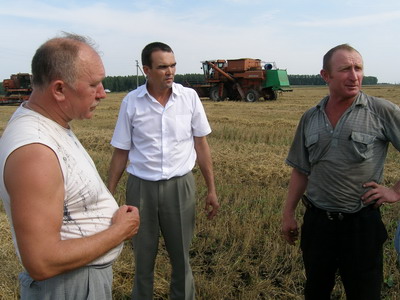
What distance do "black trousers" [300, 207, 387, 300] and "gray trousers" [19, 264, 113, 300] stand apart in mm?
1441

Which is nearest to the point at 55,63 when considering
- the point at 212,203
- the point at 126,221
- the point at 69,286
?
the point at 126,221

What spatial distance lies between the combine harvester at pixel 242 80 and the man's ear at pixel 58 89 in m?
23.4

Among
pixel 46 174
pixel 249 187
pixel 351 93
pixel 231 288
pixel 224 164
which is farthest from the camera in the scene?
pixel 224 164

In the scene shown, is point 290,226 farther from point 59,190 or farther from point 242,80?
point 242,80

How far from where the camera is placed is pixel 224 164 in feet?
22.8

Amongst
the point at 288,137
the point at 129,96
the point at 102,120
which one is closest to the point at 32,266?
the point at 129,96

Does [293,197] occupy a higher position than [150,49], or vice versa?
[150,49]

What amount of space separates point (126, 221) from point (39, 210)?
16.1 inches

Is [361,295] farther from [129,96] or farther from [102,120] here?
[102,120]

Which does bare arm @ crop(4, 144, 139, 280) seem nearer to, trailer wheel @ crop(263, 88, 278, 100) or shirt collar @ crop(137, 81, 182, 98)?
shirt collar @ crop(137, 81, 182, 98)

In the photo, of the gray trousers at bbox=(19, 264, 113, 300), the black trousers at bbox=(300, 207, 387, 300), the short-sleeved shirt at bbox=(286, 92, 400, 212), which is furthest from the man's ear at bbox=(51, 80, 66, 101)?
the black trousers at bbox=(300, 207, 387, 300)

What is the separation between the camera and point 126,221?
5.16 ft

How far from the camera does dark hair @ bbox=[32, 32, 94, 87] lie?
54.1 inches

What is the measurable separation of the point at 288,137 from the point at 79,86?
336 inches
